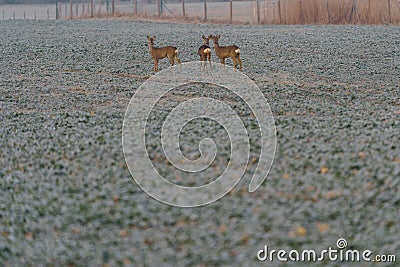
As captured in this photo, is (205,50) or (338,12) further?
(338,12)

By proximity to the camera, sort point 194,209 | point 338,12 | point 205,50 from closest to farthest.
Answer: point 194,209 → point 205,50 → point 338,12

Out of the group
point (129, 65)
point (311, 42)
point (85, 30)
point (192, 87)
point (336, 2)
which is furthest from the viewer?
point (336, 2)

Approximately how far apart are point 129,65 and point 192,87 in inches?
144

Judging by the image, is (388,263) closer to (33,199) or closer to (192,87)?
(33,199)

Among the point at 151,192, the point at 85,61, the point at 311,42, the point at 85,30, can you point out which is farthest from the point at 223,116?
the point at 85,30

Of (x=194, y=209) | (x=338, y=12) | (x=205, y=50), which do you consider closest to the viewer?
(x=194, y=209)

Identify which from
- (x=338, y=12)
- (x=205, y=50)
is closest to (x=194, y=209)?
(x=205, y=50)

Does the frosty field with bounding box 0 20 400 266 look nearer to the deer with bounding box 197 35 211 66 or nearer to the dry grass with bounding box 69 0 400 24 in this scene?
the deer with bounding box 197 35 211 66

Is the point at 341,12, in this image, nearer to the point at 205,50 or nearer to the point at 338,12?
the point at 338,12

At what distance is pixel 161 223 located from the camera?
5398 mm

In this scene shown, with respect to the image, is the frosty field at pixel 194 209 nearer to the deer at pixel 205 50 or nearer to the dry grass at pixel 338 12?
the deer at pixel 205 50

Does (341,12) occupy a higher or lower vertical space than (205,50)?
higher

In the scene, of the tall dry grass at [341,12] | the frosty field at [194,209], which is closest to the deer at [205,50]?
the frosty field at [194,209]

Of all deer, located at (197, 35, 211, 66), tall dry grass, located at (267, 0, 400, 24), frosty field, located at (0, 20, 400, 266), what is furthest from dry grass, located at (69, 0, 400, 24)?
frosty field, located at (0, 20, 400, 266)
